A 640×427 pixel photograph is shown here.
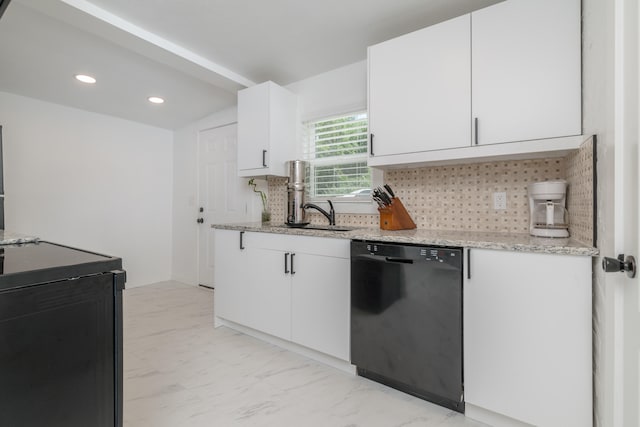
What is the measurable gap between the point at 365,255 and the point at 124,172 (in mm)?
3719

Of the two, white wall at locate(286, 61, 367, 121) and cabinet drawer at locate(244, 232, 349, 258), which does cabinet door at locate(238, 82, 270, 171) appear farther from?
cabinet drawer at locate(244, 232, 349, 258)

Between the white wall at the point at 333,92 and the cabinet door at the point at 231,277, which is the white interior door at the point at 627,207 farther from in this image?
the cabinet door at the point at 231,277

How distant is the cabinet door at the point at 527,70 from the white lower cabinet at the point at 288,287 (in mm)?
1155

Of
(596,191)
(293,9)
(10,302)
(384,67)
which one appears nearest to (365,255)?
(596,191)

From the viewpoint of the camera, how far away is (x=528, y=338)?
141 centimetres

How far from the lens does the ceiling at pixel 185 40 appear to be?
1890 mm

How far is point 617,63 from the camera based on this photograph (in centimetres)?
102

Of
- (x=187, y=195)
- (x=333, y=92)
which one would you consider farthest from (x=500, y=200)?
(x=187, y=195)

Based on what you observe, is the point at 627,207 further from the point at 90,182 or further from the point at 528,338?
the point at 90,182

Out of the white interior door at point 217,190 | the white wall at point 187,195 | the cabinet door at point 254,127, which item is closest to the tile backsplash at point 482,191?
the cabinet door at point 254,127

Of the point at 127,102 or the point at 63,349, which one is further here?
the point at 127,102

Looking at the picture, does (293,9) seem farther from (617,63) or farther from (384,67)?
(617,63)

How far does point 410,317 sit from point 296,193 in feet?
4.91

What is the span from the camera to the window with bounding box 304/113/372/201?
2670mm
